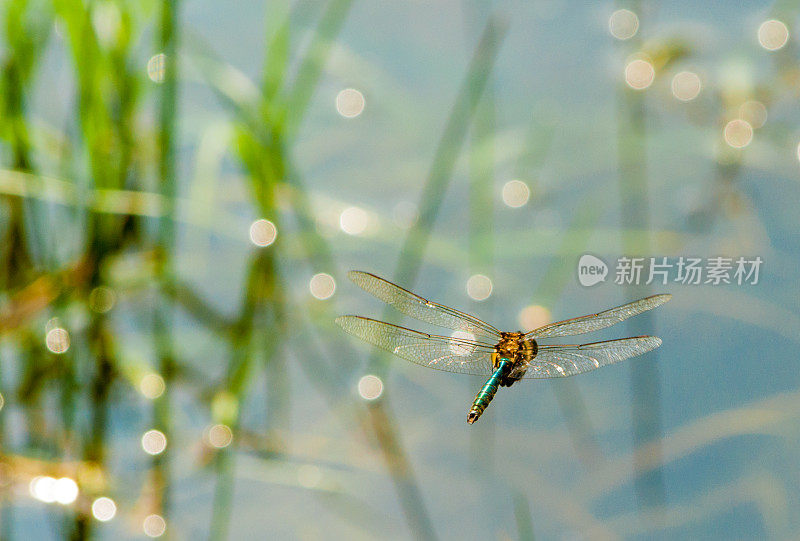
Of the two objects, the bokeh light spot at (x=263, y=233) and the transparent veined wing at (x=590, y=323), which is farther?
the bokeh light spot at (x=263, y=233)

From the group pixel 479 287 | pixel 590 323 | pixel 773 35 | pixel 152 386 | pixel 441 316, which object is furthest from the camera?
pixel 773 35

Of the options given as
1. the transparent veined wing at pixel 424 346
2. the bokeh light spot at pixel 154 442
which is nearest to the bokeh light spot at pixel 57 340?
the bokeh light spot at pixel 154 442

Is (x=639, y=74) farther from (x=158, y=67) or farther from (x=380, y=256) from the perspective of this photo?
(x=158, y=67)

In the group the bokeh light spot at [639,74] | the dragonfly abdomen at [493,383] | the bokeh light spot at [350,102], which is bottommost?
the dragonfly abdomen at [493,383]

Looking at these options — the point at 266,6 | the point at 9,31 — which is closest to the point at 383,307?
the point at 9,31

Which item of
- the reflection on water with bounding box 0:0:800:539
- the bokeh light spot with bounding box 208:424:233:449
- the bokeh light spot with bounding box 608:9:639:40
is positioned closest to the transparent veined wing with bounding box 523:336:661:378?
the reflection on water with bounding box 0:0:800:539

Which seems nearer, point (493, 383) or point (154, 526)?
point (493, 383)

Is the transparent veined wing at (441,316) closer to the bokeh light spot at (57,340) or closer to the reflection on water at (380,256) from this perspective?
the reflection on water at (380,256)

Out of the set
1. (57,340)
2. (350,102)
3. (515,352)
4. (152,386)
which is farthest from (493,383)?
(350,102)
